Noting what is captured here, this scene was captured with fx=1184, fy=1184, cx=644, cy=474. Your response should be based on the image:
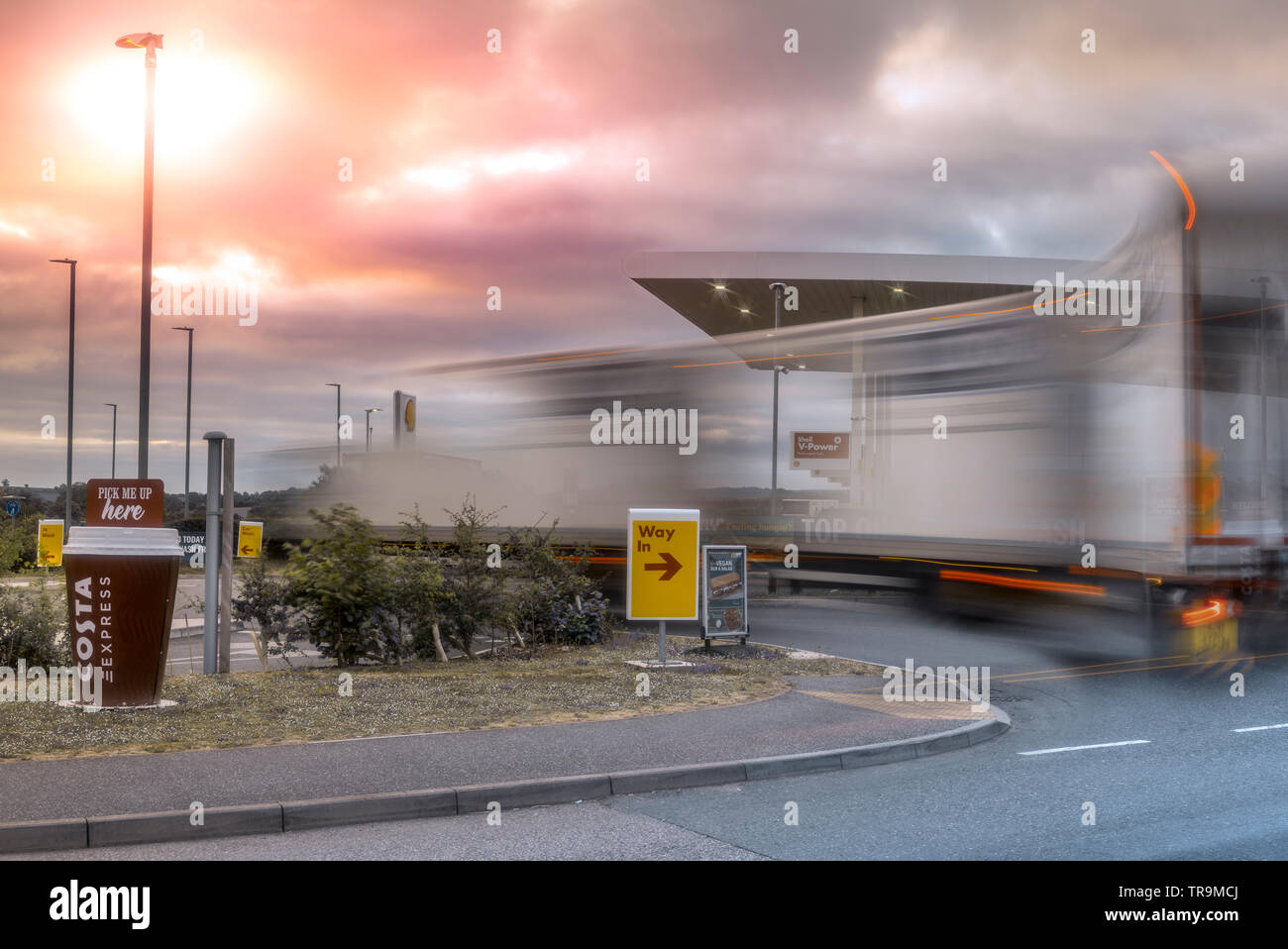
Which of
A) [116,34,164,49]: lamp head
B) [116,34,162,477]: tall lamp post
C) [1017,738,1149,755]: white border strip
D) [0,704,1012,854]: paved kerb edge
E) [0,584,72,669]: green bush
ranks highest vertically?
[116,34,164,49]: lamp head

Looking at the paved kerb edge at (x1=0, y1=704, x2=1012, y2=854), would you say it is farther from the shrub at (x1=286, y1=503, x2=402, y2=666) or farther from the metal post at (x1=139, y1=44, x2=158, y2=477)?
the metal post at (x1=139, y1=44, x2=158, y2=477)

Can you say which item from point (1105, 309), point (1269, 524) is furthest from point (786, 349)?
point (1269, 524)

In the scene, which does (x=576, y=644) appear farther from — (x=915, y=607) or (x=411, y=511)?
(x=411, y=511)

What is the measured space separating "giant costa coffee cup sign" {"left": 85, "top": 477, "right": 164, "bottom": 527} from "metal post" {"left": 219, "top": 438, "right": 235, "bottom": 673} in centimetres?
222

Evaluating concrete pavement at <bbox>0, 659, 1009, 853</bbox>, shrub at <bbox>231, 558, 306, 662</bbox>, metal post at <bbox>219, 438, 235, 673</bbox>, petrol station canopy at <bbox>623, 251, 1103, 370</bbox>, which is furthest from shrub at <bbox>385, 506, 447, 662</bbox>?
petrol station canopy at <bbox>623, 251, 1103, 370</bbox>

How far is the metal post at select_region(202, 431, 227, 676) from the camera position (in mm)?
12133

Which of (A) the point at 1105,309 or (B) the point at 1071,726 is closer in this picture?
(B) the point at 1071,726

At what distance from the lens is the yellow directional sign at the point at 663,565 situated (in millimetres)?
12820

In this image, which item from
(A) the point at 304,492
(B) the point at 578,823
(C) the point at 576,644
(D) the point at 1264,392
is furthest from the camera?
(A) the point at 304,492

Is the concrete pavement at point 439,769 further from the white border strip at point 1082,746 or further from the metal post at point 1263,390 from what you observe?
the metal post at point 1263,390

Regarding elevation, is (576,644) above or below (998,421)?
below

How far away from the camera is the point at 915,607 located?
18.8 metres

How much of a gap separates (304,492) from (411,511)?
784 centimetres

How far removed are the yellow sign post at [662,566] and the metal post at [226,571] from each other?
4.23 metres
